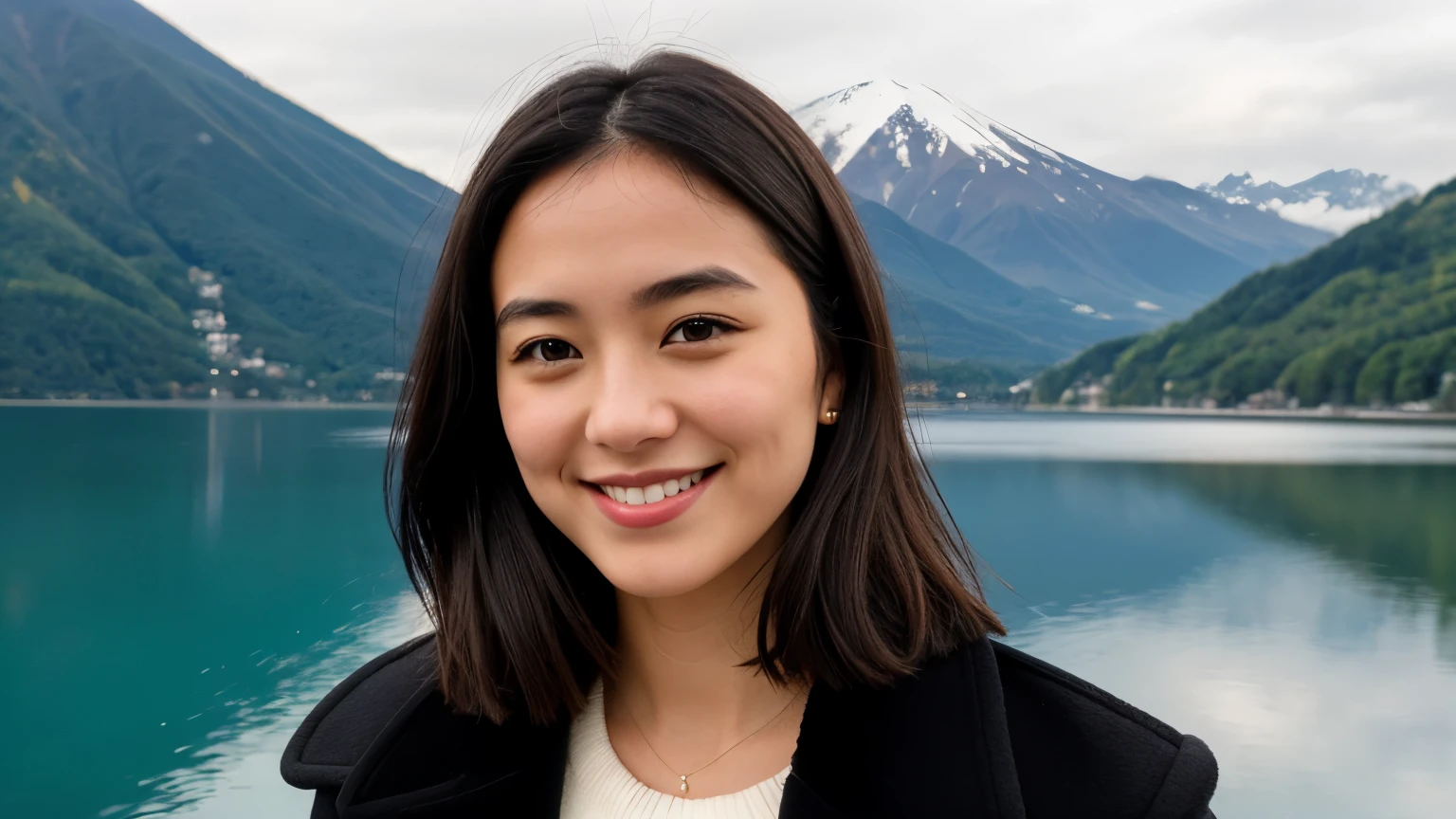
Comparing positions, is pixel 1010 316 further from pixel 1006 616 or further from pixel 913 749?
pixel 913 749

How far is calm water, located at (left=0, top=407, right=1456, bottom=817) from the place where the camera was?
10695 mm

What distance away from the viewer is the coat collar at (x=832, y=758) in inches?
55.2

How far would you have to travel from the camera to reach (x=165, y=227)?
405ft

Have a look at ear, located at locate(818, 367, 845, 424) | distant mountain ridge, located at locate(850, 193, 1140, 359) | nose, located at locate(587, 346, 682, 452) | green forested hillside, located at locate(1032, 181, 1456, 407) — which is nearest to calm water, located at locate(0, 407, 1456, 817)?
ear, located at locate(818, 367, 845, 424)

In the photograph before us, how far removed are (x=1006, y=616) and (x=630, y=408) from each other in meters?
15.7

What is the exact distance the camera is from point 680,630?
1691mm

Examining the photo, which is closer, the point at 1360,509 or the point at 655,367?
the point at 655,367

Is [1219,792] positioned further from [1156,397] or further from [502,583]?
[1156,397]


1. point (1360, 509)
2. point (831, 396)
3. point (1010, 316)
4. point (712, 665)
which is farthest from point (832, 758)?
point (1010, 316)

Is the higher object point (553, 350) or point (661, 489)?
point (553, 350)

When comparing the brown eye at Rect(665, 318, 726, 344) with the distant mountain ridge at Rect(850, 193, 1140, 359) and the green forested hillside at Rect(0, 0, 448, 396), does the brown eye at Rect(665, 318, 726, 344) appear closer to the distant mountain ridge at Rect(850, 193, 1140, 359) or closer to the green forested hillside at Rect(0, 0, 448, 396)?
the distant mountain ridge at Rect(850, 193, 1140, 359)

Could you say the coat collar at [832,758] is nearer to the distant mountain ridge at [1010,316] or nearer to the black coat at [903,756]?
the black coat at [903,756]

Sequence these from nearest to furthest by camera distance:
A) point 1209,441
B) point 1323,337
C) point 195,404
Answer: point 1209,441 < point 1323,337 < point 195,404

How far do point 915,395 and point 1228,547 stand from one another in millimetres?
23147
